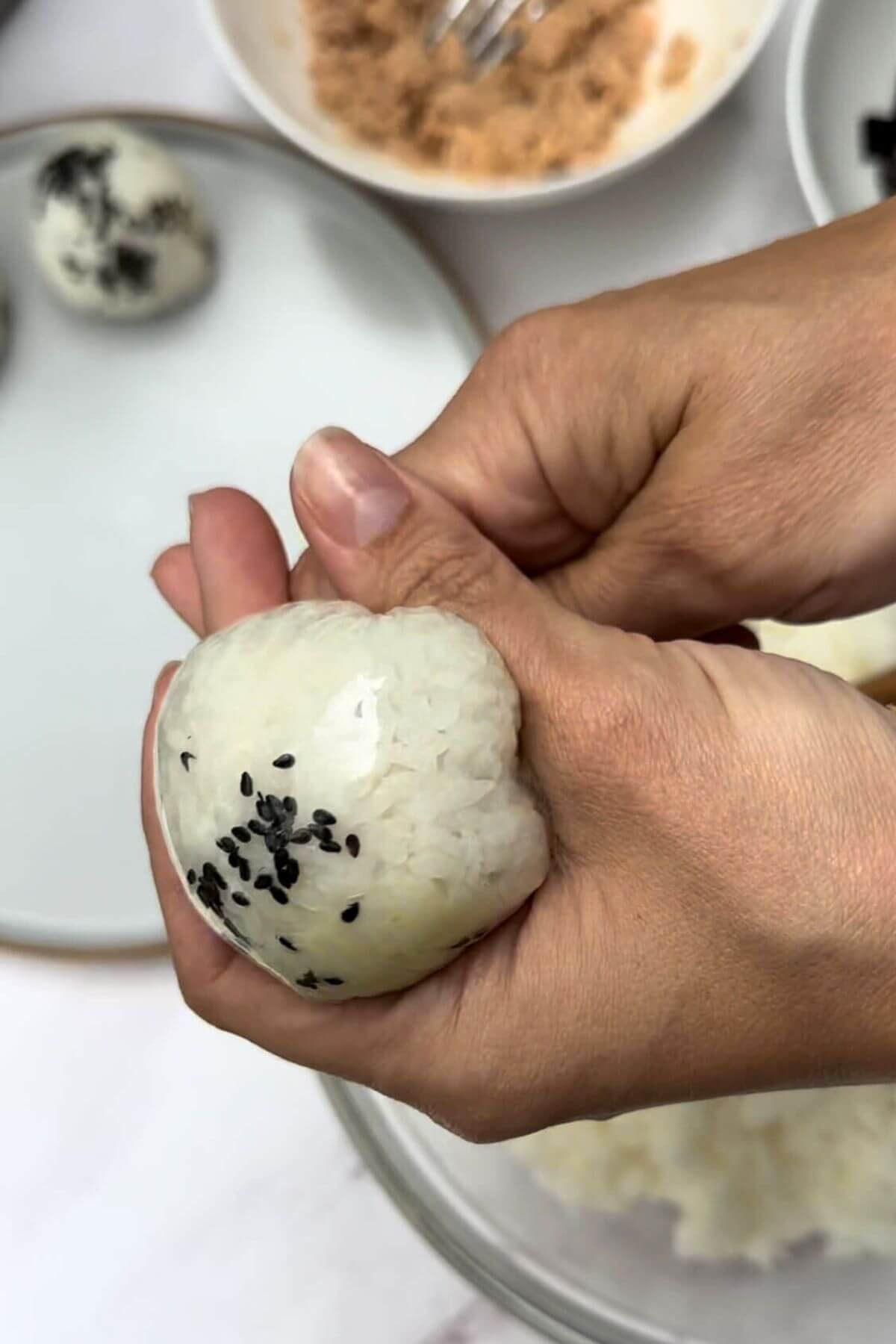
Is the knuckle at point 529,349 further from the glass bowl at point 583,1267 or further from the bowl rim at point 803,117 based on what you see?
the glass bowl at point 583,1267

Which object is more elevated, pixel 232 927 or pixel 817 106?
pixel 817 106

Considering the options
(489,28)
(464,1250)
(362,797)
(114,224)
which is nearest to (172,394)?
(114,224)

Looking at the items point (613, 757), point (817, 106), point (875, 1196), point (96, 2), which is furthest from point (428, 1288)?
point (96, 2)

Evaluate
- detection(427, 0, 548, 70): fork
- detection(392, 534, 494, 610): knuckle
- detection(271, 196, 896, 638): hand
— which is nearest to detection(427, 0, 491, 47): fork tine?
detection(427, 0, 548, 70): fork

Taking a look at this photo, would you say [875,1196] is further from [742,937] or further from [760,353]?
[760,353]

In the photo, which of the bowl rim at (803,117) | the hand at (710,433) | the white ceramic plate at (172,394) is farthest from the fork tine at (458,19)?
the hand at (710,433)

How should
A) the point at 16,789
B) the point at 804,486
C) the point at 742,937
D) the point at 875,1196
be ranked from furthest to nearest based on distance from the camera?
the point at 16,789
the point at 875,1196
the point at 804,486
the point at 742,937

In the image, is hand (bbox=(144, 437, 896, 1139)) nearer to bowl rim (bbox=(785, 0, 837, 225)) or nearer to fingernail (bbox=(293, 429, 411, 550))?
fingernail (bbox=(293, 429, 411, 550))
